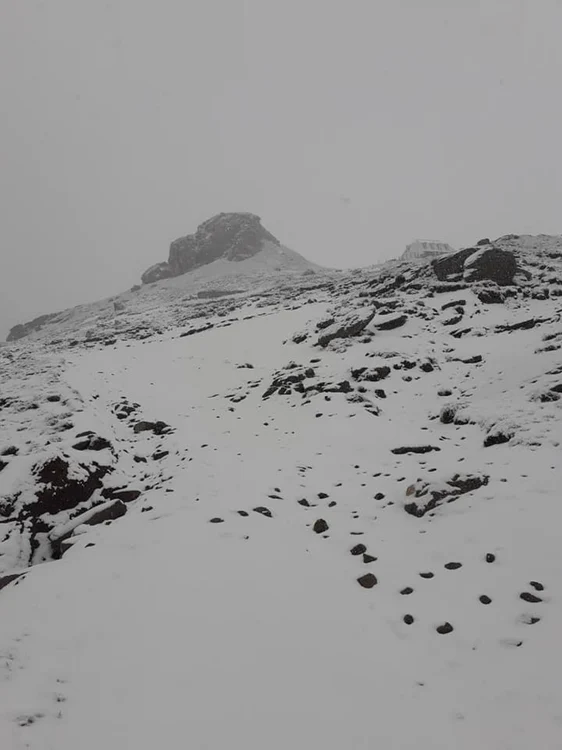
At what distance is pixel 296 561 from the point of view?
6457 millimetres

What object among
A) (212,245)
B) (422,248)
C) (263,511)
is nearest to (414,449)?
(263,511)

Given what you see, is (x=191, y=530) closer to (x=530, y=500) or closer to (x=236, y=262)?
(x=530, y=500)

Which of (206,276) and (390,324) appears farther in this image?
(206,276)

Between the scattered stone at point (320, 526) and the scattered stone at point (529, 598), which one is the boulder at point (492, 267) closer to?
the scattered stone at point (320, 526)

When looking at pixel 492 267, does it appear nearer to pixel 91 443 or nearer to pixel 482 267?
pixel 482 267

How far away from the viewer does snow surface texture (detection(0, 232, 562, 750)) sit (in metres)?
3.91

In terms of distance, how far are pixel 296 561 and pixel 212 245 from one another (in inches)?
3470

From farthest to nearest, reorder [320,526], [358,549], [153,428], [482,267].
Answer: [482,267]
[153,428]
[320,526]
[358,549]

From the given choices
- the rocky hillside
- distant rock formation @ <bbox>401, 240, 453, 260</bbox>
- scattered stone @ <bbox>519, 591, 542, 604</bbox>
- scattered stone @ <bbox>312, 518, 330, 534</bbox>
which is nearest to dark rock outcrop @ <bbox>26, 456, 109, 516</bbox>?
scattered stone @ <bbox>312, 518, 330, 534</bbox>

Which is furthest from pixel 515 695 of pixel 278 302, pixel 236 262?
pixel 236 262

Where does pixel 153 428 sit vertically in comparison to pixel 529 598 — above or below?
above

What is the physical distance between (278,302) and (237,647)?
31259mm

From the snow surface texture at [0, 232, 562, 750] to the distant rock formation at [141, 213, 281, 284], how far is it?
75123 mm

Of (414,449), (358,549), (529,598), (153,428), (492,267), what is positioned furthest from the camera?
(492,267)
